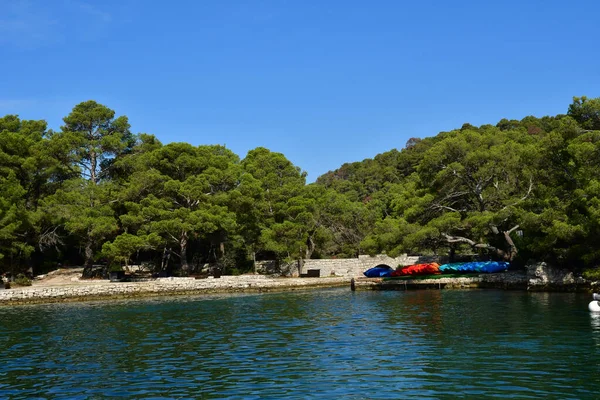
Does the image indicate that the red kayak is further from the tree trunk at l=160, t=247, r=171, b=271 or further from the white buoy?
the tree trunk at l=160, t=247, r=171, b=271

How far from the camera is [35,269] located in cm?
5525

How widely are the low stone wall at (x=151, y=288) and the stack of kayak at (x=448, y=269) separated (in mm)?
4963

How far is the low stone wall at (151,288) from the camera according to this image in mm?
39156

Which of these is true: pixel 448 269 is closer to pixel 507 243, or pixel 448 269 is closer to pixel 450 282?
pixel 450 282

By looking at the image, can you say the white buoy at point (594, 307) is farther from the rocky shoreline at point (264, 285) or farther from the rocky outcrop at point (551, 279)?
the rocky outcrop at point (551, 279)

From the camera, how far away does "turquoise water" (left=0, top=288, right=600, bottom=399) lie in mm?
12359

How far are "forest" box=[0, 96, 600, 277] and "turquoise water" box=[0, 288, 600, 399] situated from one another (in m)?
7.50

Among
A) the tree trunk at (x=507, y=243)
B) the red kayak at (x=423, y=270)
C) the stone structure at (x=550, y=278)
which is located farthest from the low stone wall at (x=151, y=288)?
the stone structure at (x=550, y=278)

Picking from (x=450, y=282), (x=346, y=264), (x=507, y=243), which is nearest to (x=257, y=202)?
(x=346, y=264)

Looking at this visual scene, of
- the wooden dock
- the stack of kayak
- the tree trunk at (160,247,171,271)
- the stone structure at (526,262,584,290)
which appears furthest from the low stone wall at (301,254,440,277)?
the stone structure at (526,262,584,290)

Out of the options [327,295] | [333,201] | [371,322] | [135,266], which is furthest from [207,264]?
[371,322]

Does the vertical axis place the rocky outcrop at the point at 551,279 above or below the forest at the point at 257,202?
below

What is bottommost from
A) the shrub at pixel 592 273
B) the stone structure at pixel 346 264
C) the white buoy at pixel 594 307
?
the white buoy at pixel 594 307

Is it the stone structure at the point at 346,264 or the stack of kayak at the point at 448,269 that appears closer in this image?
the stack of kayak at the point at 448,269
